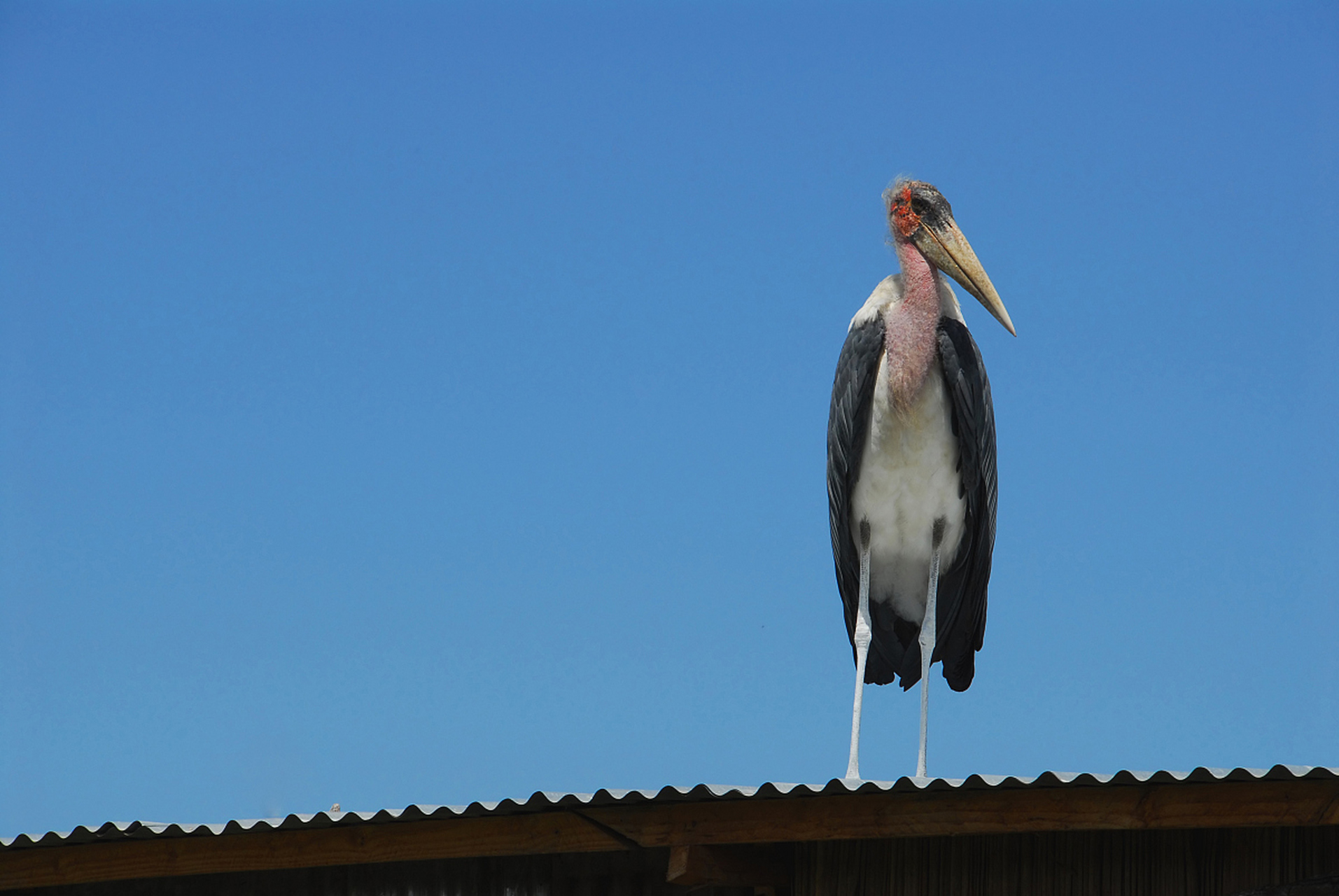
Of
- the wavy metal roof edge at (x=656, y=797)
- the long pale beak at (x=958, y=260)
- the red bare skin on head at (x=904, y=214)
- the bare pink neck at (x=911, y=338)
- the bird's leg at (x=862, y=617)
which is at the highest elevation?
the red bare skin on head at (x=904, y=214)

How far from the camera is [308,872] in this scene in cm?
661

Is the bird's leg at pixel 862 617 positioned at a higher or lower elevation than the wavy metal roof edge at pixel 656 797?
higher

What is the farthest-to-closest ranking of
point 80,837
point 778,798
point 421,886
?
point 421,886 < point 80,837 < point 778,798

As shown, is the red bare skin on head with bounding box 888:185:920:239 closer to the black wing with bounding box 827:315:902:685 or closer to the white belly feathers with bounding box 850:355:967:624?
the black wing with bounding box 827:315:902:685

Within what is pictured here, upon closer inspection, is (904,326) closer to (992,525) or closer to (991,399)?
(991,399)

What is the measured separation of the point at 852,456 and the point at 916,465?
0.35m

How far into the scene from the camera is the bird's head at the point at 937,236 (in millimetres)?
8578

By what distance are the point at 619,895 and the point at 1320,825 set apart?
2.73 metres

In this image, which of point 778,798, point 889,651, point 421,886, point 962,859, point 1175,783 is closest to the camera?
point 1175,783

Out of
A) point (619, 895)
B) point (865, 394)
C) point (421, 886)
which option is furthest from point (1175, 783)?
point (865, 394)

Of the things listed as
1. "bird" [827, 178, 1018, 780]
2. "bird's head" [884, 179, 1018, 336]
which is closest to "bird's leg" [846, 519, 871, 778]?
"bird" [827, 178, 1018, 780]

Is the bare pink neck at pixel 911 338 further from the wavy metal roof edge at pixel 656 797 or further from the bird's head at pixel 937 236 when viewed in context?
the wavy metal roof edge at pixel 656 797

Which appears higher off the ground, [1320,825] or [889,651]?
[889,651]

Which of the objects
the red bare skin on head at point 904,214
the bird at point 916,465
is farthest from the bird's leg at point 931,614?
the red bare skin on head at point 904,214
